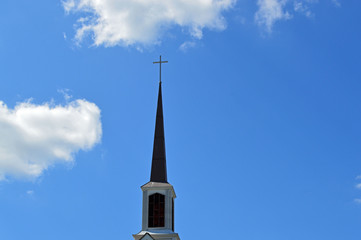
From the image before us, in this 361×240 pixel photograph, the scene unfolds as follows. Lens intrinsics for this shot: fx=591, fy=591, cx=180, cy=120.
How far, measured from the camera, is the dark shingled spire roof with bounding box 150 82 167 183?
162ft

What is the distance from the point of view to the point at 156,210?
47.4 meters

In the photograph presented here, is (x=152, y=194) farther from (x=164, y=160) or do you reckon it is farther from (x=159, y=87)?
(x=159, y=87)

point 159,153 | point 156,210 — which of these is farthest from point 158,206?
point 159,153

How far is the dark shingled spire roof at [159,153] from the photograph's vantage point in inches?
1946

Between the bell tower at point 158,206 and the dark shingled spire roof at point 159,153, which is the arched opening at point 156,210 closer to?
the bell tower at point 158,206

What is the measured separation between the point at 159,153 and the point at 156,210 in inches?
222

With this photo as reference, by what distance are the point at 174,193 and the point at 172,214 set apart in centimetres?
189

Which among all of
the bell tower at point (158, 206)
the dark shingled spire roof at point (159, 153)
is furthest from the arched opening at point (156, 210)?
the dark shingled spire roof at point (159, 153)

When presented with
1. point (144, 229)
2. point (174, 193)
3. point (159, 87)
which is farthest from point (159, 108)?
point (144, 229)

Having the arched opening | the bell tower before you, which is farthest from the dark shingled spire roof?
the arched opening

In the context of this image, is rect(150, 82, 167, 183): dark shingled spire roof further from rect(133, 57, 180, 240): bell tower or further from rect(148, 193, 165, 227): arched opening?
rect(148, 193, 165, 227): arched opening

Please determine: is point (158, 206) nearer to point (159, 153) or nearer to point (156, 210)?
point (156, 210)

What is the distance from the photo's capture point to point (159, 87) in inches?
2158

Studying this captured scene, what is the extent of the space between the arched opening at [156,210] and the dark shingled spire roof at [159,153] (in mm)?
1721
